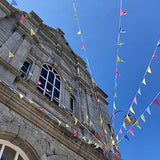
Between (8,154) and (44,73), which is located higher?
(44,73)

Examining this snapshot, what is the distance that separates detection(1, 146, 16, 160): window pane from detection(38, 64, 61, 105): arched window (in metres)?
3.40

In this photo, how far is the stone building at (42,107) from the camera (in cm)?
470

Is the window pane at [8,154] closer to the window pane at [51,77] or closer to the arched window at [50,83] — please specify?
the arched window at [50,83]

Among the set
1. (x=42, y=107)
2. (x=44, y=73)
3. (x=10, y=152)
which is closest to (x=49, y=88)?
(x=44, y=73)

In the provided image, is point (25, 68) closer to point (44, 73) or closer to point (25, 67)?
point (25, 67)

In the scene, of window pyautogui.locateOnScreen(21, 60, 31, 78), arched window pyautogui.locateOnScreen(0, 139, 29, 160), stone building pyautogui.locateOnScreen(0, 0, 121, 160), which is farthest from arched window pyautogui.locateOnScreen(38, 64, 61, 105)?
Answer: arched window pyautogui.locateOnScreen(0, 139, 29, 160)

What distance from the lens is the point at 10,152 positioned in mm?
4414

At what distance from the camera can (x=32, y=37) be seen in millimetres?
9836

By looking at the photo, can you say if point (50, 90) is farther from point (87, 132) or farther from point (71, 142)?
point (71, 142)

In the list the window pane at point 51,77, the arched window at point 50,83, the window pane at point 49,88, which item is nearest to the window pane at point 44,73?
the arched window at point 50,83

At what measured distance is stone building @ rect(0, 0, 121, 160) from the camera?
4703 mm

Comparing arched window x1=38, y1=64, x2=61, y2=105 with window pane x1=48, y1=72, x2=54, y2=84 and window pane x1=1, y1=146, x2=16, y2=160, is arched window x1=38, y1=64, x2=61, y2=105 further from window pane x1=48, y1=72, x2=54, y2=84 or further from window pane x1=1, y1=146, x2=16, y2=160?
window pane x1=1, y1=146, x2=16, y2=160

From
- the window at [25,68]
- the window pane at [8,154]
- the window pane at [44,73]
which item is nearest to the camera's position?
the window pane at [8,154]

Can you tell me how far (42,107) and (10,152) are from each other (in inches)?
88.7
